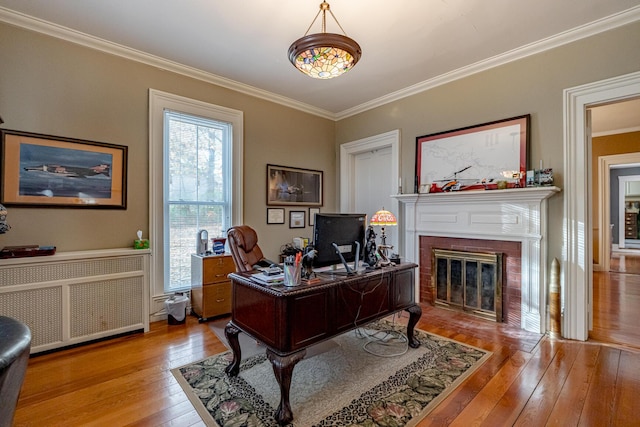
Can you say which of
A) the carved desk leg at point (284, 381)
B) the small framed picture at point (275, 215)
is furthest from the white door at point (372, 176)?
the carved desk leg at point (284, 381)

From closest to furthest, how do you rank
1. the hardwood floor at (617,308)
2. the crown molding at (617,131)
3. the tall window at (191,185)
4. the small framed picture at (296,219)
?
the hardwood floor at (617,308)
the tall window at (191,185)
the small framed picture at (296,219)
the crown molding at (617,131)

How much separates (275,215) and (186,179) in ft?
4.32

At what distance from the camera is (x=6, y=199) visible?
2.58 m

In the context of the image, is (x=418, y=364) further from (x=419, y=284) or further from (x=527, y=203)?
(x=527, y=203)

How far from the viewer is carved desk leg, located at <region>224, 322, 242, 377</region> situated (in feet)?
7.18

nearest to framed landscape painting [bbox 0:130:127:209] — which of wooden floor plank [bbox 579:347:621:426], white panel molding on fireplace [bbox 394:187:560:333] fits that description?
white panel molding on fireplace [bbox 394:187:560:333]

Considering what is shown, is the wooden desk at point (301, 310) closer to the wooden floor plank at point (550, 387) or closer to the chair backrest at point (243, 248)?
the chair backrest at point (243, 248)

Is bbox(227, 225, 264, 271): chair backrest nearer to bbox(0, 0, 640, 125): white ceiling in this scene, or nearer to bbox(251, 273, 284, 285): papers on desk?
bbox(251, 273, 284, 285): papers on desk

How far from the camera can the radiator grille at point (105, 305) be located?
2.69 m

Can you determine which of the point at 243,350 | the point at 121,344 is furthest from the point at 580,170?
the point at 121,344

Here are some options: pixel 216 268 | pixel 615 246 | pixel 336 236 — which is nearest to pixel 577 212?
pixel 336 236

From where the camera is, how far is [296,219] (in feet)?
15.3

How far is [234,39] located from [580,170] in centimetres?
352

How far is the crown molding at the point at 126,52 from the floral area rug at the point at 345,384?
314 cm
